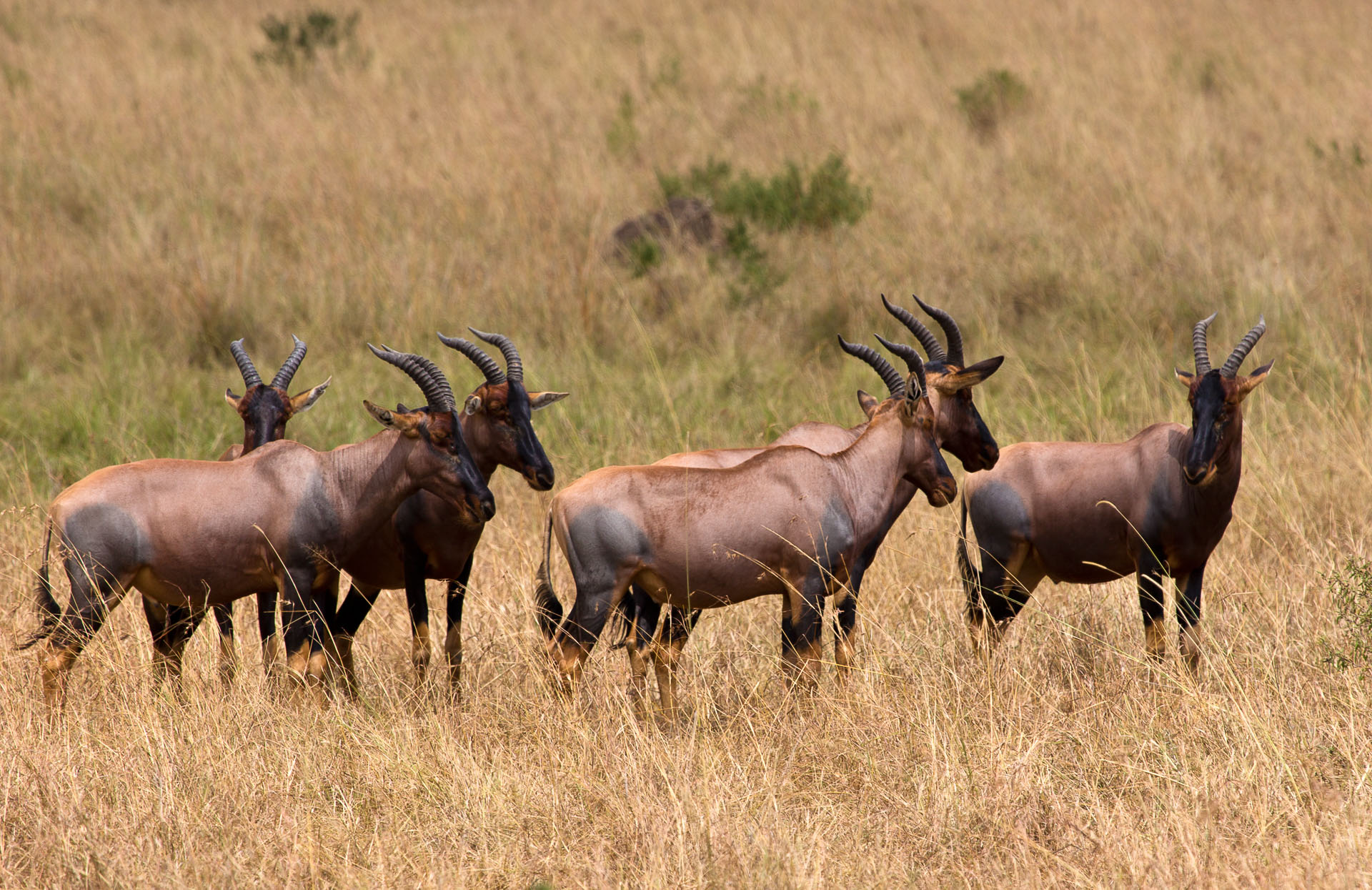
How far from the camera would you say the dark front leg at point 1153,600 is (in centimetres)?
602

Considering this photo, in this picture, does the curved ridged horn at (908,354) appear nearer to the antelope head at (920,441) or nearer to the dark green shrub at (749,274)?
the antelope head at (920,441)

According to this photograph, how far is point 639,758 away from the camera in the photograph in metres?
5.07

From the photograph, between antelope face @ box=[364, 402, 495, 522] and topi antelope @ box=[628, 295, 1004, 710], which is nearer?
antelope face @ box=[364, 402, 495, 522]

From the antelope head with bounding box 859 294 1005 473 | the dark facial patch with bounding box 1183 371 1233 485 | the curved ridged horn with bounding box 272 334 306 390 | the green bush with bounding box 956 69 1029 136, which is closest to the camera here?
the dark facial patch with bounding box 1183 371 1233 485

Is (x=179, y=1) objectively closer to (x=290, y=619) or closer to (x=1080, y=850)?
(x=290, y=619)

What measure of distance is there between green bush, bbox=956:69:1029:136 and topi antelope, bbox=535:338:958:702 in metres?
10.6

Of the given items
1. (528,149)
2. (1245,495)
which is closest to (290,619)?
(1245,495)

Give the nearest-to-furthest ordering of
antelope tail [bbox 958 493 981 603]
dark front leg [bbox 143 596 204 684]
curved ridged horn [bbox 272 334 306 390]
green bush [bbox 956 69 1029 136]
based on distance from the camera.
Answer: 1. dark front leg [bbox 143 596 204 684]
2. antelope tail [bbox 958 493 981 603]
3. curved ridged horn [bbox 272 334 306 390]
4. green bush [bbox 956 69 1029 136]

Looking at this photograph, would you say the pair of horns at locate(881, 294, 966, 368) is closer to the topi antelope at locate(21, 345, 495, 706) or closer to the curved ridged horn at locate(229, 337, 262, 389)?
the topi antelope at locate(21, 345, 495, 706)

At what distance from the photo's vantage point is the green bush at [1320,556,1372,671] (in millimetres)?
5781

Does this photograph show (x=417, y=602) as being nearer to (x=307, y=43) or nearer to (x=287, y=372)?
(x=287, y=372)

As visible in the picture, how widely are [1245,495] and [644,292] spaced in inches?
232

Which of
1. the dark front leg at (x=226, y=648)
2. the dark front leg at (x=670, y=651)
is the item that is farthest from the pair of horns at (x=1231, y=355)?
the dark front leg at (x=226, y=648)

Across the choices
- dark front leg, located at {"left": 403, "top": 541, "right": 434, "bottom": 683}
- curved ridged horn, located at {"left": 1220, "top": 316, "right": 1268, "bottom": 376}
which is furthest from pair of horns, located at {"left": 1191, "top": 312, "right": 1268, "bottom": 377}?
dark front leg, located at {"left": 403, "top": 541, "right": 434, "bottom": 683}
